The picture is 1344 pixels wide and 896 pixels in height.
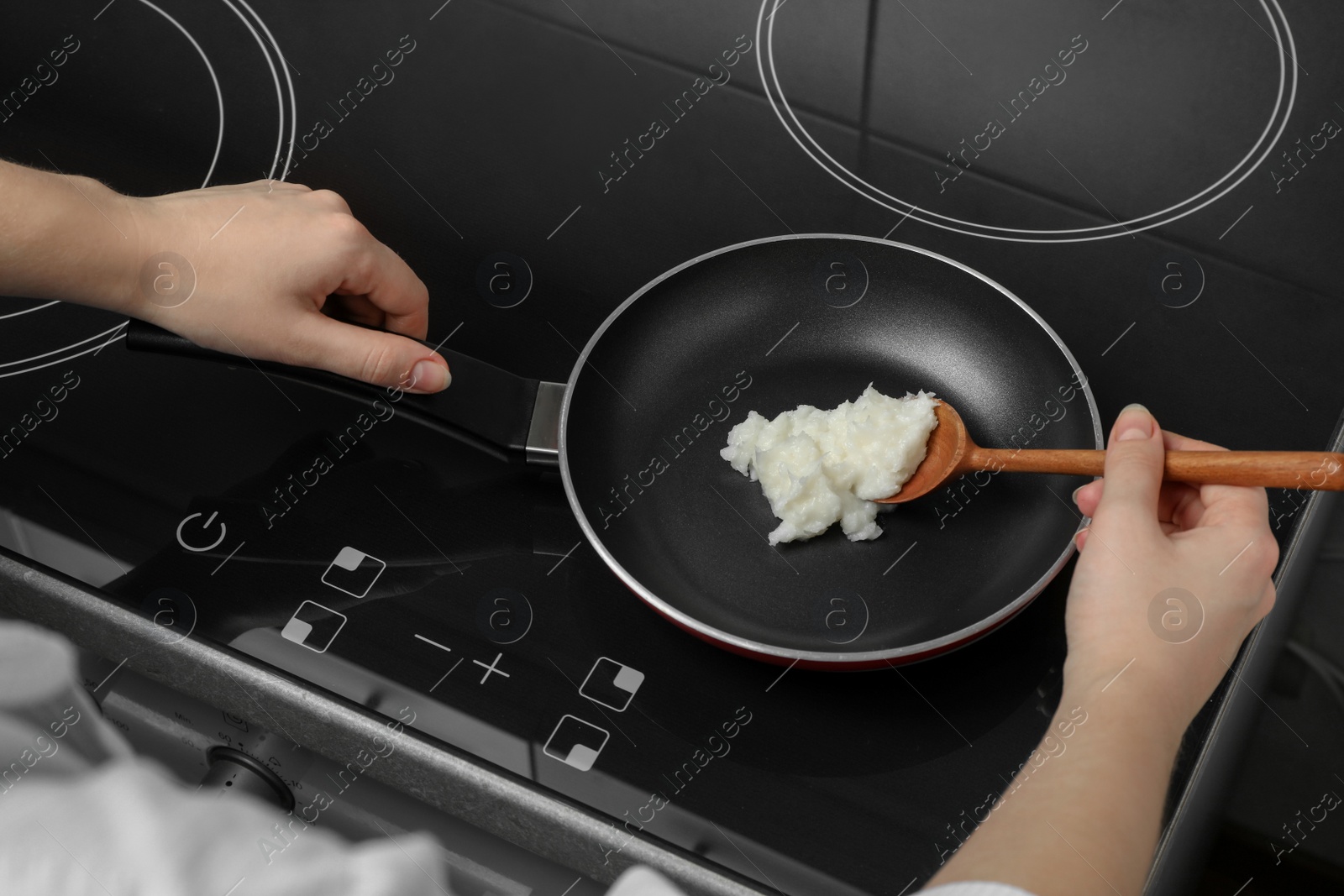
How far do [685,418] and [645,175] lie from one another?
22 centimetres

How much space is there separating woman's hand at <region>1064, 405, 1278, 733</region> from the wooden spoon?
0.06 feet

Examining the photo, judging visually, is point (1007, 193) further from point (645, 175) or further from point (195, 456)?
point (195, 456)

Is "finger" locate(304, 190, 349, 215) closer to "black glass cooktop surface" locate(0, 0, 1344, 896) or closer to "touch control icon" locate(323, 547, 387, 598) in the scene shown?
"black glass cooktop surface" locate(0, 0, 1344, 896)

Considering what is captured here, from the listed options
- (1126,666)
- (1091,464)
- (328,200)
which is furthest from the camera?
(328,200)

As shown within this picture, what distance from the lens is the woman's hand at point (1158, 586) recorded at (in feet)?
1.75

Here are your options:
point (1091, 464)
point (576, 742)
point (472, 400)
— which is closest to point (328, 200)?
point (472, 400)

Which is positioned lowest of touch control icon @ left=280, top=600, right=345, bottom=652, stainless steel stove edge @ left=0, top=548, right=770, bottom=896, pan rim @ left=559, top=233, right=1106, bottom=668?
stainless steel stove edge @ left=0, top=548, right=770, bottom=896

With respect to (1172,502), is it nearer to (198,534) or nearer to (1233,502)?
(1233,502)

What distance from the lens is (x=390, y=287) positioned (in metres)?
0.72

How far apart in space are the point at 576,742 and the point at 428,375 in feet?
0.84

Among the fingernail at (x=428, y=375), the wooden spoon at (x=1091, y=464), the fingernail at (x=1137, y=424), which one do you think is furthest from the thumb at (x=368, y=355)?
the fingernail at (x=1137, y=424)

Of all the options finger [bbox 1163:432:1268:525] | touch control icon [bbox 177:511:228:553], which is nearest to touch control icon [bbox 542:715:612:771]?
touch control icon [bbox 177:511:228:553]

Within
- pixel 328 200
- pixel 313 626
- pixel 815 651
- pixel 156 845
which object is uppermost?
pixel 328 200

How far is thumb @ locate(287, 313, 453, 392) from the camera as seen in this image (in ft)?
2.20
